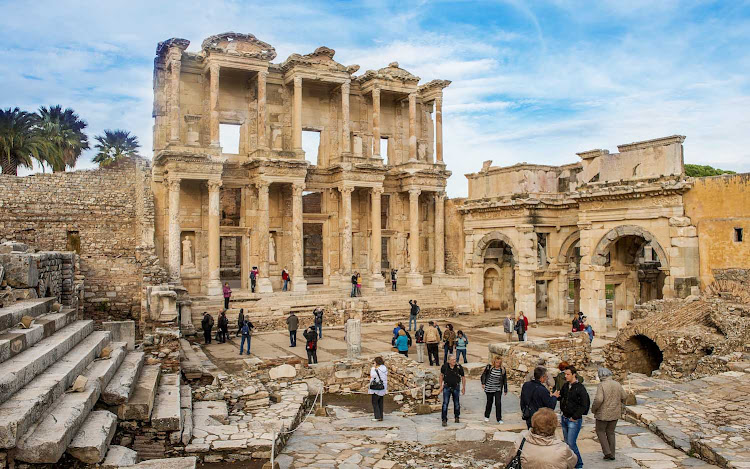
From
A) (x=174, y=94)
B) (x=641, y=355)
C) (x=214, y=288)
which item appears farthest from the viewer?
(x=174, y=94)

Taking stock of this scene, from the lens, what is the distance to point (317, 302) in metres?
26.6

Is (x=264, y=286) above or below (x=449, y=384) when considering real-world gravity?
above

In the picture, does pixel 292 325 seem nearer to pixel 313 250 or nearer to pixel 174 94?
pixel 174 94

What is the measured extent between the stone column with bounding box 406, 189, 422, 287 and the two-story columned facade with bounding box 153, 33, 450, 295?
0.06m

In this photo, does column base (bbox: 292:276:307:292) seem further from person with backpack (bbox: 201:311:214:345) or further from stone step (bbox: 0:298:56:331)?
stone step (bbox: 0:298:56:331)

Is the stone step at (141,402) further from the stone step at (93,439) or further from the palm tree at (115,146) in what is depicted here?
the palm tree at (115,146)

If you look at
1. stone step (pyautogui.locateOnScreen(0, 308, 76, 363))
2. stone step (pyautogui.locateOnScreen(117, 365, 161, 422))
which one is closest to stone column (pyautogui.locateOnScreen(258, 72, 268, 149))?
stone step (pyautogui.locateOnScreen(0, 308, 76, 363))

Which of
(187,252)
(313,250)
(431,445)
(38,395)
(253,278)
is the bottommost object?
(431,445)

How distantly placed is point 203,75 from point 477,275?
52.5 ft

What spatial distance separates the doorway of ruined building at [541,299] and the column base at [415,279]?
228 inches

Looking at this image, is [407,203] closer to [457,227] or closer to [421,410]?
[457,227]

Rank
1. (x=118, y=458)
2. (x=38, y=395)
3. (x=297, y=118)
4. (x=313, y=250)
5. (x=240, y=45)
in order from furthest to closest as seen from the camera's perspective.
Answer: (x=313, y=250)
(x=297, y=118)
(x=240, y=45)
(x=118, y=458)
(x=38, y=395)

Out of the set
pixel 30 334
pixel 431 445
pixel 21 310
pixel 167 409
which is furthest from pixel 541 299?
pixel 30 334

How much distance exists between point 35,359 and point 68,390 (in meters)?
0.57
